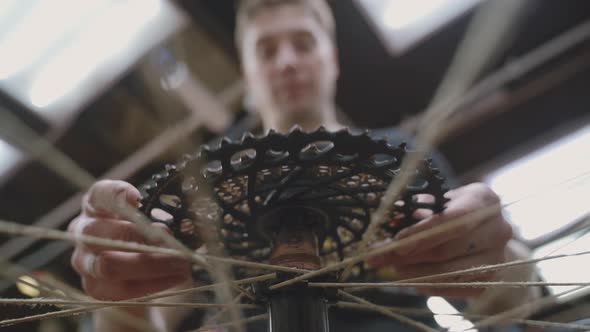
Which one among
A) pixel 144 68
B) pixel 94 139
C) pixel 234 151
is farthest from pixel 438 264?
pixel 94 139

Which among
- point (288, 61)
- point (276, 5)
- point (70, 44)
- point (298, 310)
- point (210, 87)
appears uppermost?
point (210, 87)

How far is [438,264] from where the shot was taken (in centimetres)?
40

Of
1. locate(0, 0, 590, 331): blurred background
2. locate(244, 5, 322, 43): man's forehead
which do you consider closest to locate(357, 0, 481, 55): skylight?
locate(0, 0, 590, 331): blurred background

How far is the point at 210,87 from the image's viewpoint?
1571 mm

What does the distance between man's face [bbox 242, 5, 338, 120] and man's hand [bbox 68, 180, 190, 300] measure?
0.41m

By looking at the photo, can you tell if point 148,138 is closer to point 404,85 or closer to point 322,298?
point 404,85

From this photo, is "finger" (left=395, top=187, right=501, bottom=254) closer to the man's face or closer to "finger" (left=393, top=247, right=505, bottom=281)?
"finger" (left=393, top=247, right=505, bottom=281)

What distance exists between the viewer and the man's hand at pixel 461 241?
1.20 feet

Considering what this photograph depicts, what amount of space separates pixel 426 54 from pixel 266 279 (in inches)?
52.5

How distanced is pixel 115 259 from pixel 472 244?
0.24 m

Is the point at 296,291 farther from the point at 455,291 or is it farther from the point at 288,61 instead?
the point at 288,61

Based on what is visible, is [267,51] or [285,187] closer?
[285,187]

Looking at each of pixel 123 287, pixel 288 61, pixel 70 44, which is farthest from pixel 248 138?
pixel 70 44

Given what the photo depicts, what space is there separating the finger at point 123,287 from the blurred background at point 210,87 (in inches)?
29.3
